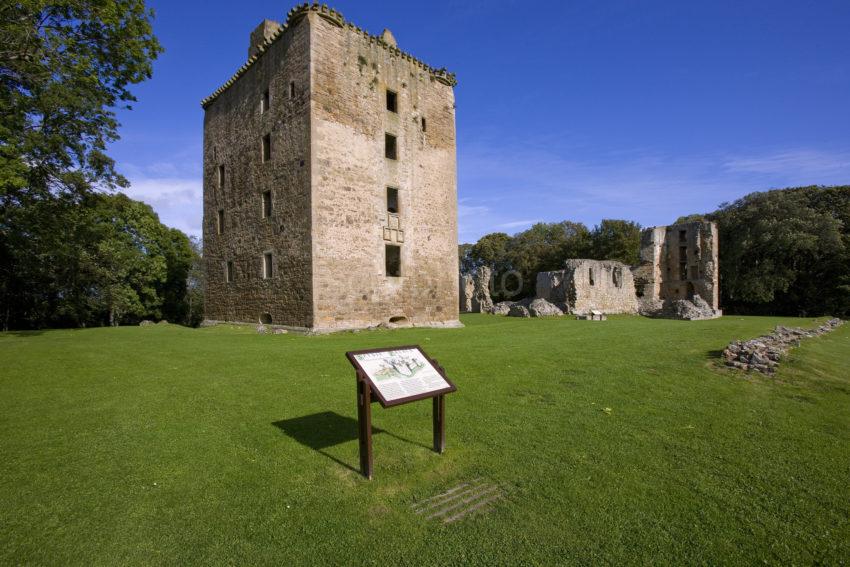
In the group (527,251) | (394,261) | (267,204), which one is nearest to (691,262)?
(527,251)

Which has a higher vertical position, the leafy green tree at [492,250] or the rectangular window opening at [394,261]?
the leafy green tree at [492,250]

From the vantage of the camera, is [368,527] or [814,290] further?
[814,290]

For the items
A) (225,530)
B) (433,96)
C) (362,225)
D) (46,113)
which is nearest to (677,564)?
(225,530)

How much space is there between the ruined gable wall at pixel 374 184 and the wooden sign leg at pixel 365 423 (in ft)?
39.1

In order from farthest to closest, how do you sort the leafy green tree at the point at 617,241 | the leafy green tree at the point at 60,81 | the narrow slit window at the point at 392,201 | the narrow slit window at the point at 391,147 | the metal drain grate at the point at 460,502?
the leafy green tree at the point at 617,241, the narrow slit window at the point at 392,201, the narrow slit window at the point at 391,147, the leafy green tree at the point at 60,81, the metal drain grate at the point at 460,502

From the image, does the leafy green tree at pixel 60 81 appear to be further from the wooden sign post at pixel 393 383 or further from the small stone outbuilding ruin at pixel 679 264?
the small stone outbuilding ruin at pixel 679 264

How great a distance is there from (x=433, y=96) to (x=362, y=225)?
7.99m

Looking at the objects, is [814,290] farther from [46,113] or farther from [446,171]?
[46,113]

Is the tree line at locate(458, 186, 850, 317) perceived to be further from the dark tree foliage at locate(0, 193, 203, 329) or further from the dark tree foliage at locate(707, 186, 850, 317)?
the dark tree foliage at locate(0, 193, 203, 329)

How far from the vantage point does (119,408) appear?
217 inches

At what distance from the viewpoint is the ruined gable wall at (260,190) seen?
52.3 feet

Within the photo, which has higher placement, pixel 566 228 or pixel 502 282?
pixel 566 228

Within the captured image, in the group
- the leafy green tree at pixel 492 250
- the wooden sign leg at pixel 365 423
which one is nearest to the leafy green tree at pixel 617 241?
the leafy green tree at pixel 492 250

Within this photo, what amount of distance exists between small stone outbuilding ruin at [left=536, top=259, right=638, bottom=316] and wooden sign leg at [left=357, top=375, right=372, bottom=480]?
80.6ft
